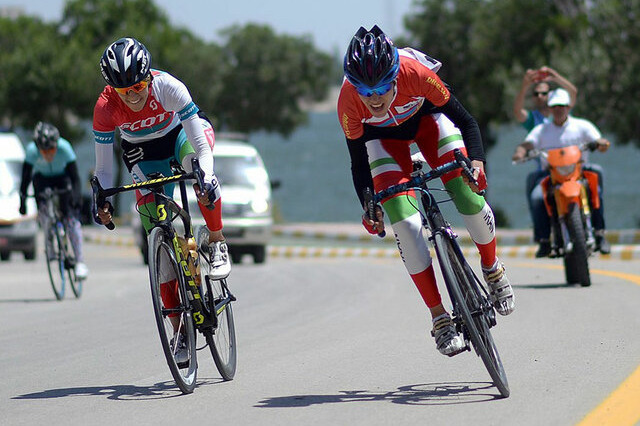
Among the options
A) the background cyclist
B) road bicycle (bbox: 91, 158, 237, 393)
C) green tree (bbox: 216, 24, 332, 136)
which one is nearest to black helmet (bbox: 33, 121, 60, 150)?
the background cyclist

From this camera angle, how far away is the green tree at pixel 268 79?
78.4m

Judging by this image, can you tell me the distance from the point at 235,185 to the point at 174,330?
1563 cm

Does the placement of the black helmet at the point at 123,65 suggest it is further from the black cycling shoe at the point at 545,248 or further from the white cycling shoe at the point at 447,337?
the black cycling shoe at the point at 545,248

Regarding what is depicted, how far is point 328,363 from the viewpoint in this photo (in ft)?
26.8

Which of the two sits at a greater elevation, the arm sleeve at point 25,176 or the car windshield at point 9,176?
the arm sleeve at point 25,176

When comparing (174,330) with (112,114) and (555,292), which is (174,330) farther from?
(555,292)

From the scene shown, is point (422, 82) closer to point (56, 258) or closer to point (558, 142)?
point (558, 142)

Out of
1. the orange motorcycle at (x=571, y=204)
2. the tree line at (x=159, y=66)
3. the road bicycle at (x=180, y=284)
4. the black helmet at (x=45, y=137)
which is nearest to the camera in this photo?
the road bicycle at (x=180, y=284)

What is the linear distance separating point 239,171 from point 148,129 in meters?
15.3

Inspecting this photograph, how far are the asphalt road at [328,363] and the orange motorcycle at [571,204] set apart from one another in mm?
303

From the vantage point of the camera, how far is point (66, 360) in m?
8.98

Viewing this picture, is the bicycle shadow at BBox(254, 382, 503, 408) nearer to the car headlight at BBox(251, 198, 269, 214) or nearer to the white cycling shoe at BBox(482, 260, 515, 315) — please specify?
the white cycling shoe at BBox(482, 260, 515, 315)

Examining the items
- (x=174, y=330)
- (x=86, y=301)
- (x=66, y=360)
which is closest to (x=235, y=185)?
(x=86, y=301)

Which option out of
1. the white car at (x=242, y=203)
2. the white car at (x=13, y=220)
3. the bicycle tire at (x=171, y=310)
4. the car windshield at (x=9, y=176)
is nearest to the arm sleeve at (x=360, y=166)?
the bicycle tire at (x=171, y=310)
